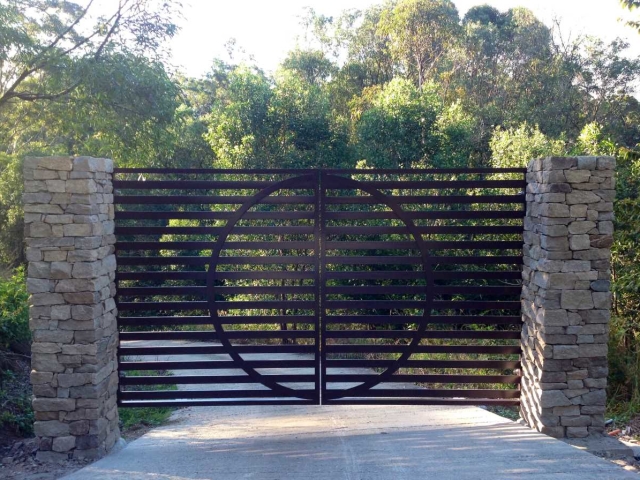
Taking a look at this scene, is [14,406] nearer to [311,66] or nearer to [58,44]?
[58,44]

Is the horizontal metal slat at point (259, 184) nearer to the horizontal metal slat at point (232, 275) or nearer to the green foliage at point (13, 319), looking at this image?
the horizontal metal slat at point (232, 275)

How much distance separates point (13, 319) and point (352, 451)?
5.48 m

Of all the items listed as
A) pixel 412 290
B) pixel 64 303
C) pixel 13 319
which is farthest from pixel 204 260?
pixel 13 319

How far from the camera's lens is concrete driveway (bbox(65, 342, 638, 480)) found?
518cm

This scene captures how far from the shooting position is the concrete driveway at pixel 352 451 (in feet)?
17.0

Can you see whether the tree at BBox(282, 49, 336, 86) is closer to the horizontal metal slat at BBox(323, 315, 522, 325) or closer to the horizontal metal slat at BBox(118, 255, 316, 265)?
the horizontal metal slat at BBox(118, 255, 316, 265)

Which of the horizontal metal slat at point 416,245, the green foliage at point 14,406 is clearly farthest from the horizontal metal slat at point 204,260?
the green foliage at point 14,406

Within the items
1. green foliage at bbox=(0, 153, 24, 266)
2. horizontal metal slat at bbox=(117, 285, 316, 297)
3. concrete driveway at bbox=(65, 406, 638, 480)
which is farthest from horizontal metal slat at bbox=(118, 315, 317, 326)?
green foliage at bbox=(0, 153, 24, 266)

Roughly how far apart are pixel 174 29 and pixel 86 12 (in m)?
1.53

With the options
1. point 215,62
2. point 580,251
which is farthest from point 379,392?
point 215,62

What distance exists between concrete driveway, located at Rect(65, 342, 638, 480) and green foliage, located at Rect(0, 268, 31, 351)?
10.1 feet

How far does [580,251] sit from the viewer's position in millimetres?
5883

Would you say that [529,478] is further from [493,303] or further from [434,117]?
[434,117]

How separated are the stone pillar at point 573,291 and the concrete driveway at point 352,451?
1.45ft
